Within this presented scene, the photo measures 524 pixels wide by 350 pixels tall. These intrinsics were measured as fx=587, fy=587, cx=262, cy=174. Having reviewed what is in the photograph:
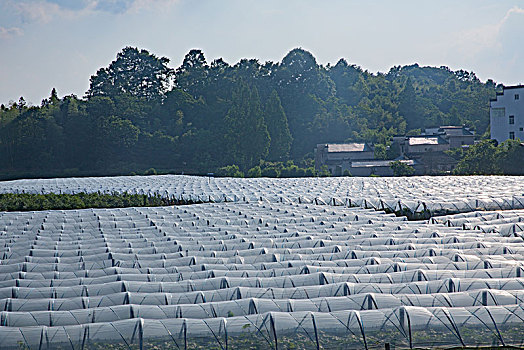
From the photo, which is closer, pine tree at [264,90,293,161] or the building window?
the building window

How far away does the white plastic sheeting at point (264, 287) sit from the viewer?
28.4ft

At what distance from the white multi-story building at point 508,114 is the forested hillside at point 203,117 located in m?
16.2

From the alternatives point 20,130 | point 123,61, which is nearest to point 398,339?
point 20,130

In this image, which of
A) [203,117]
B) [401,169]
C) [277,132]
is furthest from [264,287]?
[203,117]

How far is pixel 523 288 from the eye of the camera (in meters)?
10.4

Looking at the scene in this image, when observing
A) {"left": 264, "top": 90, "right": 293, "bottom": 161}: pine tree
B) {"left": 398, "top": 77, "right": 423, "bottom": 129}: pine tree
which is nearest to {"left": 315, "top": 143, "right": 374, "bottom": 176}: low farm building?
{"left": 264, "top": 90, "right": 293, "bottom": 161}: pine tree

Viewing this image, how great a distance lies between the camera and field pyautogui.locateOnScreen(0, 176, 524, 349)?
8672mm

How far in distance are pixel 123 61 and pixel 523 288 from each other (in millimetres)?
86802

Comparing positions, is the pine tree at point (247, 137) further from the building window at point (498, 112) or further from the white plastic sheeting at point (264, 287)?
the white plastic sheeting at point (264, 287)

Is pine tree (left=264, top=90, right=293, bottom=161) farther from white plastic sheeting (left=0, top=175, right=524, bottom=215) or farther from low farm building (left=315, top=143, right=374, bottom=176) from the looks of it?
white plastic sheeting (left=0, top=175, right=524, bottom=215)

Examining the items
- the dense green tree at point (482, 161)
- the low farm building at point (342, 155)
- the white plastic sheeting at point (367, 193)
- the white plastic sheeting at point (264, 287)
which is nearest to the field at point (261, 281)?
the white plastic sheeting at point (264, 287)

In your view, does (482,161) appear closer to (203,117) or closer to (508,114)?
(508,114)

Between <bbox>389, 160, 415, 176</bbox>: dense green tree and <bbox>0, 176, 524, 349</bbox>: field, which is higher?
<bbox>389, 160, 415, 176</bbox>: dense green tree

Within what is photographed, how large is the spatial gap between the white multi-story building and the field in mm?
44611
